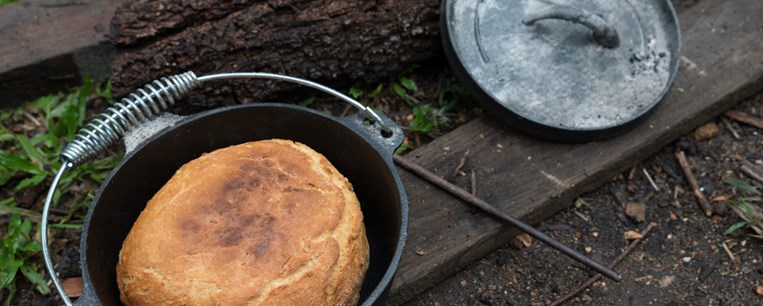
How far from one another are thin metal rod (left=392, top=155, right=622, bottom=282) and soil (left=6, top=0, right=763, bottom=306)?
161 mm

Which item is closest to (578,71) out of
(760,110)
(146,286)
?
(760,110)

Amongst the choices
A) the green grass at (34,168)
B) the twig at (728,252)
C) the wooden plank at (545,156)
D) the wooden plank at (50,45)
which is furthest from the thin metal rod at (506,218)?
the wooden plank at (50,45)

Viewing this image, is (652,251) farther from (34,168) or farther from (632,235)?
(34,168)

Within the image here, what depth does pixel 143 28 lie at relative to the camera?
272 cm

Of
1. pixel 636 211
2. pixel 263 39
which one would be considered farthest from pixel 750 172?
pixel 263 39

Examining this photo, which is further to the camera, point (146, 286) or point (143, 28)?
point (143, 28)

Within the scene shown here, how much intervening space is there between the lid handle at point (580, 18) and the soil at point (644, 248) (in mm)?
520

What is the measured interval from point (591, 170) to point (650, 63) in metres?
0.55

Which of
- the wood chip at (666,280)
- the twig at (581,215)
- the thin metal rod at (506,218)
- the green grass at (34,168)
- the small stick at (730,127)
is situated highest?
the green grass at (34,168)

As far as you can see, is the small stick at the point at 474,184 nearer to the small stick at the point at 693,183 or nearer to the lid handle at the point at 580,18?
the lid handle at the point at 580,18

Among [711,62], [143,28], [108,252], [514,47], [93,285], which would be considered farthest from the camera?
[711,62]

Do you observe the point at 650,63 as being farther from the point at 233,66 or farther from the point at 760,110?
the point at 233,66

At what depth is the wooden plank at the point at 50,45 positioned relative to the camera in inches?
122

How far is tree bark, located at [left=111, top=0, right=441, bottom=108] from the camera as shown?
8.95 ft
